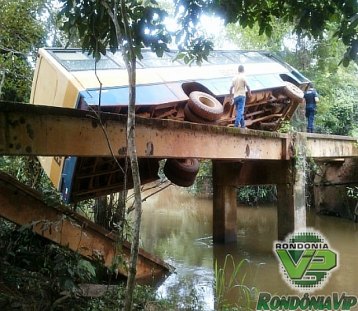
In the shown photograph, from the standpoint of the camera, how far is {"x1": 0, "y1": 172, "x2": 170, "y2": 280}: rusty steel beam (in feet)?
14.8

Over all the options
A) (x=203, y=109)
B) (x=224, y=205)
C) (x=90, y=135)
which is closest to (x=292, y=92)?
(x=224, y=205)

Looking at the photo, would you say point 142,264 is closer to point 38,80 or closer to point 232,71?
point 38,80

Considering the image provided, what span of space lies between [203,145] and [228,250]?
14.7ft

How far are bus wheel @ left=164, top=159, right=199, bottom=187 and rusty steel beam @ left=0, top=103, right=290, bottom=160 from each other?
4.88 feet

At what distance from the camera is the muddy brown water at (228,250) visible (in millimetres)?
5961

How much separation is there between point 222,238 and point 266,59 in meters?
4.76

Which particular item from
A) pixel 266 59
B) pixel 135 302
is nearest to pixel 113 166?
pixel 135 302

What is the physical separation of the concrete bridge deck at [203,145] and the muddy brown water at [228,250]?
2.72ft

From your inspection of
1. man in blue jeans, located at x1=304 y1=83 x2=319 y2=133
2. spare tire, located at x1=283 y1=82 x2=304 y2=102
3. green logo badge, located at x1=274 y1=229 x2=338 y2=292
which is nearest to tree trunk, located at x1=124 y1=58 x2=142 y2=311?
green logo badge, located at x1=274 y1=229 x2=338 y2=292

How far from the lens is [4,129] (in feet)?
10.4

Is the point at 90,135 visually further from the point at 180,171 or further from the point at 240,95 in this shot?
the point at 240,95

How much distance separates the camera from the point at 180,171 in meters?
7.03

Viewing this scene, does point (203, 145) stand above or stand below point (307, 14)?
below

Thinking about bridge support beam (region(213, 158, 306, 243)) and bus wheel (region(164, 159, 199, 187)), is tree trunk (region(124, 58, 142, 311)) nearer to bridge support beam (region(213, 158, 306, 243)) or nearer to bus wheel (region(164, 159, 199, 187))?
bus wheel (region(164, 159, 199, 187))
